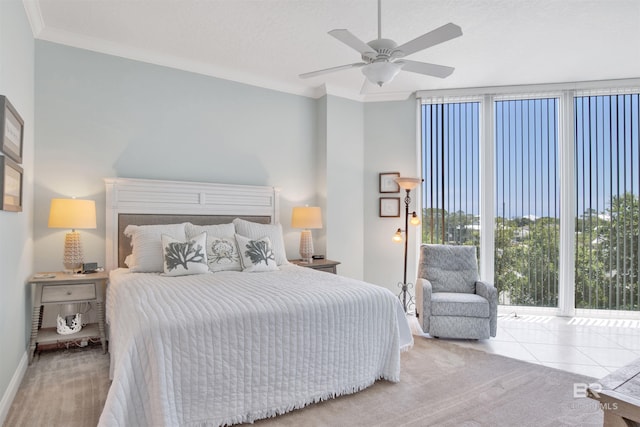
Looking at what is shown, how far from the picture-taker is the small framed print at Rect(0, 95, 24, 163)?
6.99 feet

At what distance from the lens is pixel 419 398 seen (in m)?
2.43

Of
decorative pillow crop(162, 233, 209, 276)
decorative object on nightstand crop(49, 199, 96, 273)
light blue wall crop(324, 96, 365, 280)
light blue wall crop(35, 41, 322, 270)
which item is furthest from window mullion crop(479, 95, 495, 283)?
decorative object on nightstand crop(49, 199, 96, 273)

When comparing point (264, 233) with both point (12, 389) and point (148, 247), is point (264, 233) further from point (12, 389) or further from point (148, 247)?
point (12, 389)

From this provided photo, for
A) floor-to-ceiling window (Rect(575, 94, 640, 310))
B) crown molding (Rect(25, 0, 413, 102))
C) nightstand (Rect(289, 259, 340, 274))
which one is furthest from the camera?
floor-to-ceiling window (Rect(575, 94, 640, 310))

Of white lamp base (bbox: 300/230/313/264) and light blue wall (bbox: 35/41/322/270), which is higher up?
light blue wall (bbox: 35/41/322/270)

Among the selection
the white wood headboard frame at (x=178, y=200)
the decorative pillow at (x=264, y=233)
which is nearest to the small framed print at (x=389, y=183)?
the white wood headboard frame at (x=178, y=200)

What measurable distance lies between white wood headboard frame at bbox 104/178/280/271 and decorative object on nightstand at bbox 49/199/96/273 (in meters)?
0.28

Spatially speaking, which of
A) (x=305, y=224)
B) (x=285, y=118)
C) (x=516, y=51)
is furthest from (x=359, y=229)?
(x=516, y=51)

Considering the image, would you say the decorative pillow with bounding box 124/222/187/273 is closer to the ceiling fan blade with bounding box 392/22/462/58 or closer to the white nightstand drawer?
the white nightstand drawer

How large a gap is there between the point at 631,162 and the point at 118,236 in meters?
5.97

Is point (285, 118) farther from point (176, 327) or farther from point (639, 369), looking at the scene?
point (639, 369)

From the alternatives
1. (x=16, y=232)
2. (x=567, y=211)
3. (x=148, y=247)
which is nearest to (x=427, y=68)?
(x=148, y=247)

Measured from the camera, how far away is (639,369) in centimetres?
180

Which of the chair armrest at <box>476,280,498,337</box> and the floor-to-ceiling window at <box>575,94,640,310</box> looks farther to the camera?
the floor-to-ceiling window at <box>575,94,640,310</box>
